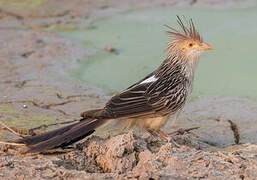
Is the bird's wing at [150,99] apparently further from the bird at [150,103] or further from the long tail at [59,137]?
the long tail at [59,137]

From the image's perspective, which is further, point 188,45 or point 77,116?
point 77,116

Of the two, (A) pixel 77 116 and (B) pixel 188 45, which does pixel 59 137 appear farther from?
(B) pixel 188 45

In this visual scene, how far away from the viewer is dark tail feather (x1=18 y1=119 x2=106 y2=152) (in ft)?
14.9

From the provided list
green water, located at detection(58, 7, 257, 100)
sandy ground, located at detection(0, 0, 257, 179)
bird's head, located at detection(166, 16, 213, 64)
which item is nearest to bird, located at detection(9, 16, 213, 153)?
bird's head, located at detection(166, 16, 213, 64)

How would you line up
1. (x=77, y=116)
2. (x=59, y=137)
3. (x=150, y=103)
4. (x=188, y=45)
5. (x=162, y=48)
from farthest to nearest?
(x=162, y=48) → (x=77, y=116) → (x=188, y=45) → (x=150, y=103) → (x=59, y=137)

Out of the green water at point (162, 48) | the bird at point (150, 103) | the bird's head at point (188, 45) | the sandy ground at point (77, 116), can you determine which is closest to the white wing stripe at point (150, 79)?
the bird at point (150, 103)

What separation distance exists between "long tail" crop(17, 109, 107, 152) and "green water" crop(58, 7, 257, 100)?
7.38 feet

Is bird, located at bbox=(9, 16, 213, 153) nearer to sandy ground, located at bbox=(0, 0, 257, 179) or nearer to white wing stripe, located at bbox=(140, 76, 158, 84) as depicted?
white wing stripe, located at bbox=(140, 76, 158, 84)

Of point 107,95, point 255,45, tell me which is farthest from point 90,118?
point 255,45

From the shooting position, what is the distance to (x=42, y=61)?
8.02 meters

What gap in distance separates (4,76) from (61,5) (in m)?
3.57

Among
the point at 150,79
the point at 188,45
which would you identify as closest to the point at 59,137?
the point at 150,79

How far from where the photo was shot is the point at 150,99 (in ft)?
16.9

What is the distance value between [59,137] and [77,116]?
159 cm
